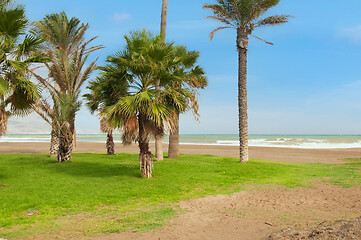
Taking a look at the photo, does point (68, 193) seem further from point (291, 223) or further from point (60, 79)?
point (60, 79)

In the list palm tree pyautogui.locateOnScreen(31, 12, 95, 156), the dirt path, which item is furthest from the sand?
palm tree pyautogui.locateOnScreen(31, 12, 95, 156)

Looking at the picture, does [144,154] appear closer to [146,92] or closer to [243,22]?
[146,92]

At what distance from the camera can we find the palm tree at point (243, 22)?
1831 centimetres

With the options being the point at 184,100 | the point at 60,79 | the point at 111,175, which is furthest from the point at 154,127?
the point at 60,79

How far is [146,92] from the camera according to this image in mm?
11672

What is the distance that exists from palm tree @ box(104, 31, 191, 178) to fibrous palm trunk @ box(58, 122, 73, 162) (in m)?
5.88

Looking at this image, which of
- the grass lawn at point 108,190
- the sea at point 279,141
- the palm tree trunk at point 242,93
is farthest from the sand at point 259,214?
the sea at point 279,141

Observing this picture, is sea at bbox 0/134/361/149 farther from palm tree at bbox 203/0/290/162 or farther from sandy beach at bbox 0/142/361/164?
palm tree at bbox 203/0/290/162

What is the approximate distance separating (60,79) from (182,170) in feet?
30.9

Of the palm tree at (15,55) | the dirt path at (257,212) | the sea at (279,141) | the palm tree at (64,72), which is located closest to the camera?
the dirt path at (257,212)

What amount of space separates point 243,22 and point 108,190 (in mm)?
14293

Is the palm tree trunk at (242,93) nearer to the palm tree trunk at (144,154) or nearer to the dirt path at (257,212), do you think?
the dirt path at (257,212)

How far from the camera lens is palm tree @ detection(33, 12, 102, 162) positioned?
16.8 metres

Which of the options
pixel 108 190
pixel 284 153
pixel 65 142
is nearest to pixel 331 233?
pixel 108 190
